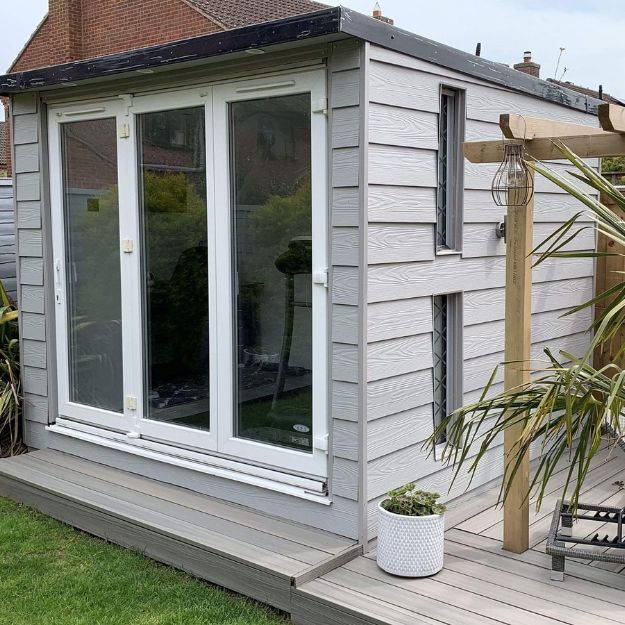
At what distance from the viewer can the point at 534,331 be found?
4.52 metres

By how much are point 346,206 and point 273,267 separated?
1.68ft

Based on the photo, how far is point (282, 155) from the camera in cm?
347

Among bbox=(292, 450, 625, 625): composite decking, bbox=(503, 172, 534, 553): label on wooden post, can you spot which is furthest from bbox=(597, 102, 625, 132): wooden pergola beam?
bbox=(292, 450, 625, 625): composite decking

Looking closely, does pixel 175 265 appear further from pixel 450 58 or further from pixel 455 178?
pixel 450 58

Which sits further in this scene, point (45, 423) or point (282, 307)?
point (45, 423)

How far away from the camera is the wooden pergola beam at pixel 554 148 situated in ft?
10.3

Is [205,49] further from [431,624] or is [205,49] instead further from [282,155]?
[431,624]

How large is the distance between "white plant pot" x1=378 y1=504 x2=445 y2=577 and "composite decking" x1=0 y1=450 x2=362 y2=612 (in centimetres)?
23

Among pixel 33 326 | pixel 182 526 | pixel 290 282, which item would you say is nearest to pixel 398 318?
pixel 290 282

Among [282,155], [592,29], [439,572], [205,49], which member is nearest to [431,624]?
[439,572]

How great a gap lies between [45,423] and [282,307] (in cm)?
191

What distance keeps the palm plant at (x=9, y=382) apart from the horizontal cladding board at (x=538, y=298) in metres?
2.69

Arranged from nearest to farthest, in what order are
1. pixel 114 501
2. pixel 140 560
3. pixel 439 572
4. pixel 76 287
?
1. pixel 439 572
2. pixel 140 560
3. pixel 114 501
4. pixel 76 287

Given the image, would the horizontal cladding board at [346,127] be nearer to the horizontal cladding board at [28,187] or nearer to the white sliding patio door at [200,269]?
the white sliding patio door at [200,269]
